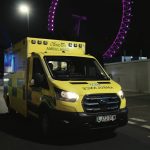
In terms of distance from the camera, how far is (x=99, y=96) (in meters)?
8.22

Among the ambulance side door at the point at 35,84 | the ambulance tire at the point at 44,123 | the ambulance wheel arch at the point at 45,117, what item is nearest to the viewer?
the ambulance wheel arch at the point at 45,117

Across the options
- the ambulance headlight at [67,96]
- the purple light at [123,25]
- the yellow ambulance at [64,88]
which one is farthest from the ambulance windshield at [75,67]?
the purple light at [123,25]

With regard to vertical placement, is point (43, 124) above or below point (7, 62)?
below

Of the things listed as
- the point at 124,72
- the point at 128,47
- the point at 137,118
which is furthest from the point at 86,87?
the point at 128,47

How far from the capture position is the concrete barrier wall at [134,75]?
87.6 feet

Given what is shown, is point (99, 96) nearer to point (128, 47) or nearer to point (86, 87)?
point (86, 87)

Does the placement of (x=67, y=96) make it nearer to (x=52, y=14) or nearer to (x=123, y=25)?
(x=123, y=25)

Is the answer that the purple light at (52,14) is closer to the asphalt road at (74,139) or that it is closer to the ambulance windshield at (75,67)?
the asphalt road at (74,139)

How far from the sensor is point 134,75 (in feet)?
92.5

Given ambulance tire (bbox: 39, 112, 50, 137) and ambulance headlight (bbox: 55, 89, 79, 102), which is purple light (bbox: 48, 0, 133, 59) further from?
ambulance headlight (bbox: 55, 89, 79, 102)

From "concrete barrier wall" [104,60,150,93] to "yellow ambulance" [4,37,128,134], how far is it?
1642 cm

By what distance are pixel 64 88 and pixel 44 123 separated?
1268 mm

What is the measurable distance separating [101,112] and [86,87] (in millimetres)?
657

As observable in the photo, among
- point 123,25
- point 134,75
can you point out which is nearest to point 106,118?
point 134,75
